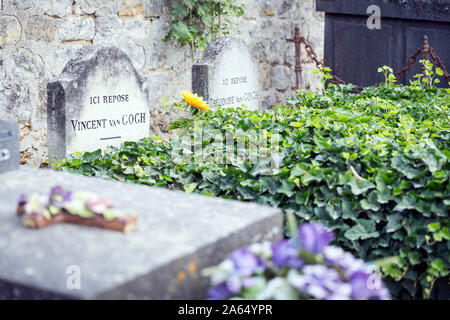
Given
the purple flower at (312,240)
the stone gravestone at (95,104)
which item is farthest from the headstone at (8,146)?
the stone gravestone at (95,104)

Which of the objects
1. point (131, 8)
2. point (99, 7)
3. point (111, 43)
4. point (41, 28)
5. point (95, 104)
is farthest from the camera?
point (131, 8)

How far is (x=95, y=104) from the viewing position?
11.2 ft

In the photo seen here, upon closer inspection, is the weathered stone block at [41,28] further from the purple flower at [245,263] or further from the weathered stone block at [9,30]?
the purple flower at [245,263]

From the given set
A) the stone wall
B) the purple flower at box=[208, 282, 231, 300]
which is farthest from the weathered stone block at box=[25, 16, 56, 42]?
the purple flower at box=[208, 282, 231, 300]

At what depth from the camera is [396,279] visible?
204cm

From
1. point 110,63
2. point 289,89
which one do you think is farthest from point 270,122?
point 289,89

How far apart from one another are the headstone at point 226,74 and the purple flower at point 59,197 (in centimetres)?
280

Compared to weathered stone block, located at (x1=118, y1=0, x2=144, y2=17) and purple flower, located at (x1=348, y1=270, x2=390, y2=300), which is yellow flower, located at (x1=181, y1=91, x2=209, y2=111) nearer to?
weathered stone block, located at (x1=118, y1=0, x2=144, y2=17)

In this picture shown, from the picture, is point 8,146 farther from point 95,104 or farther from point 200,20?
point 200,20

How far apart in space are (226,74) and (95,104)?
1.46 metres

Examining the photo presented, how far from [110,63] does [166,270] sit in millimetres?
2458

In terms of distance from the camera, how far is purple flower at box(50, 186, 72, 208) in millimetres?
1452

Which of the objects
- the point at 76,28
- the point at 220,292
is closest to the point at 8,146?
the point at 220,292

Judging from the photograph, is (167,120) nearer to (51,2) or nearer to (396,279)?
(51,2)
